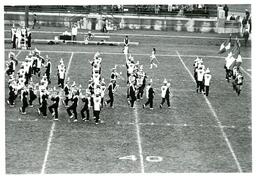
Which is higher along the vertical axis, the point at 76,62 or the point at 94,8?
the point at 94,8

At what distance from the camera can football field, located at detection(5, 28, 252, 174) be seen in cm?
1756

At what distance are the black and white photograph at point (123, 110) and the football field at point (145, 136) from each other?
35mm

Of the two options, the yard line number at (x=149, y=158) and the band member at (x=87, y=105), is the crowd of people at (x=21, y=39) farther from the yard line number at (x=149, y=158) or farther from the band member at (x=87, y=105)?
the yard line number at (x=149, y=158)

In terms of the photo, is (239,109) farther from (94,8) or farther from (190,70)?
(94,8)

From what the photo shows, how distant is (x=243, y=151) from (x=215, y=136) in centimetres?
170

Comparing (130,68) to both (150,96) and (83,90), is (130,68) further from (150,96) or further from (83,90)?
(150,96)

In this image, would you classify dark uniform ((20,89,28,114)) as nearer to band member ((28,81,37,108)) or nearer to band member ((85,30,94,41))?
band member ((28,81,37,108))

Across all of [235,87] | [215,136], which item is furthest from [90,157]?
[235,87]

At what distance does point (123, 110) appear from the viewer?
23609 millimetres

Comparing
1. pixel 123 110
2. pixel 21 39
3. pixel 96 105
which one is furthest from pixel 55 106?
pixel 21 39

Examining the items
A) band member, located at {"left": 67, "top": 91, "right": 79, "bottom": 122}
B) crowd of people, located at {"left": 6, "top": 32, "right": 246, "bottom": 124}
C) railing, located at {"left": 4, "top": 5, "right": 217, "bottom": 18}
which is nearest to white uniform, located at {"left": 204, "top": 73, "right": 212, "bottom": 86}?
crowd of people, located at {"left": 6, "top": 32, "right": 246, "bottom": 124}

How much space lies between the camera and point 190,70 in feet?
106

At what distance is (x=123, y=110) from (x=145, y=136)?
349cm

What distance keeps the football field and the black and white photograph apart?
0.03m
